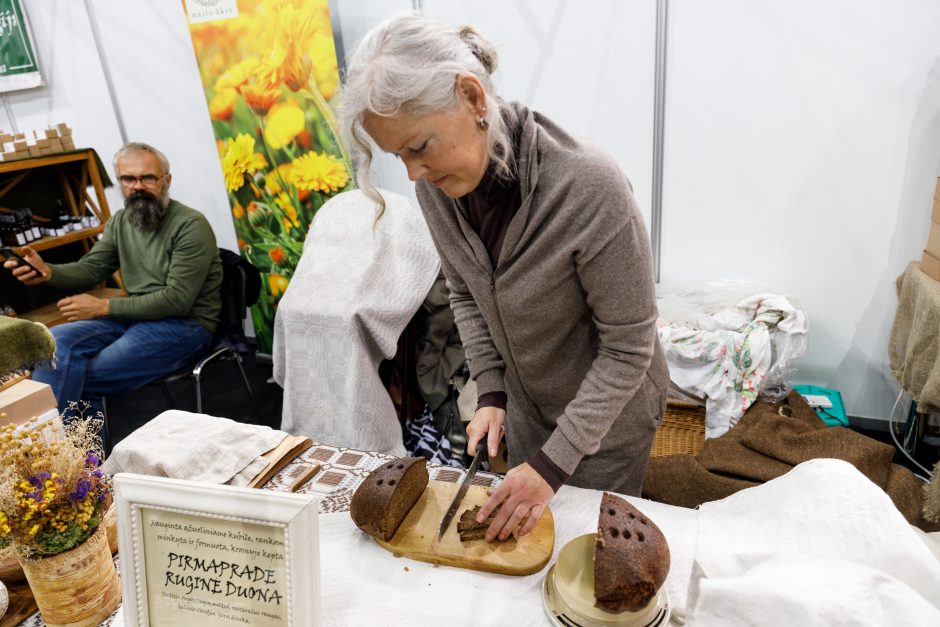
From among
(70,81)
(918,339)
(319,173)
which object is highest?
(70,81)

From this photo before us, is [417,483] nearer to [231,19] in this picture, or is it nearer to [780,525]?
[780,525]

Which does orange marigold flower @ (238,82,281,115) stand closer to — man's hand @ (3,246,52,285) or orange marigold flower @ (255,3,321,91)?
orange marigold flower @ (255,3,321,91)

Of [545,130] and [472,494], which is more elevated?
[545,130]

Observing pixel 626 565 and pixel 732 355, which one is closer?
pixel 626 565

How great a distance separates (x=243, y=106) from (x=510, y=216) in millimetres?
2842

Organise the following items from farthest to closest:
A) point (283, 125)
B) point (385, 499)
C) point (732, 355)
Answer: point (283, 125) < point (732, 355) < point (385, 499)

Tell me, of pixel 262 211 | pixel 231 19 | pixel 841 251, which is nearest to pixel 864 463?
pixel 841 251

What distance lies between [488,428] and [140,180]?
2522 millimetres

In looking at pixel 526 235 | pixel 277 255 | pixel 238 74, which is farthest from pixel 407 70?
pixel 277 255

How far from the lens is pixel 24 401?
142 cm

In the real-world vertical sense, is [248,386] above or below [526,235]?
below

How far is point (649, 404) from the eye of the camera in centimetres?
138

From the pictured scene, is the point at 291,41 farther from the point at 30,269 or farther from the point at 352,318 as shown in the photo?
the point at 30,269

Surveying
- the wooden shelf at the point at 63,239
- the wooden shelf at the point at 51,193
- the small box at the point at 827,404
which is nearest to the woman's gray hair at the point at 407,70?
the small box at the point at 827,404
